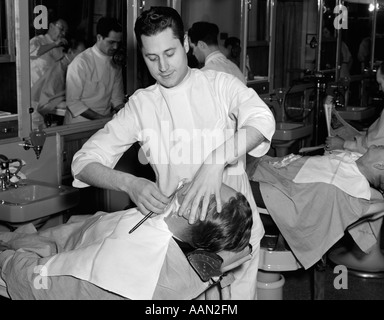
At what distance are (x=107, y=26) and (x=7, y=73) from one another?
0.79 metres

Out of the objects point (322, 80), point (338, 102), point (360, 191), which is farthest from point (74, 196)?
point (338, 102)

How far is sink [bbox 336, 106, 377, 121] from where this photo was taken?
5656 millimetres

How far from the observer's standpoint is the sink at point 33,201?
8.11 ft

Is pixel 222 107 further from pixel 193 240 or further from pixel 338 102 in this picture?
pixel 338 102

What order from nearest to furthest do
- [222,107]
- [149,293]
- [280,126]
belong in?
[149,293], [222,107], [280,126]

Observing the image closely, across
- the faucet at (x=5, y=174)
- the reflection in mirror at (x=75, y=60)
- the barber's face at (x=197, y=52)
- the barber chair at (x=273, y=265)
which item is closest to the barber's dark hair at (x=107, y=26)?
the reflection in mirror at (x=75, y=60)

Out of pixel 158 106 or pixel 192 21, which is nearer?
pixel 158 106

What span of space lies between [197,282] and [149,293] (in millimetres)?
155

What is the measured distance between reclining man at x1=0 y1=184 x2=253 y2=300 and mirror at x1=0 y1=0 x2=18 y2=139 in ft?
3.51

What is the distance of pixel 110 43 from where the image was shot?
Answer: 341 centimetres

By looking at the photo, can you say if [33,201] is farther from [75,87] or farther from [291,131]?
[291,131]

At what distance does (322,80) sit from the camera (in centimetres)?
519

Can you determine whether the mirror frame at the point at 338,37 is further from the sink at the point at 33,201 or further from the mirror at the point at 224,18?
the sink at the point at 33,201

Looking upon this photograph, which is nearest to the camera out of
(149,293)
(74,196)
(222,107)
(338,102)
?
(149,293)
